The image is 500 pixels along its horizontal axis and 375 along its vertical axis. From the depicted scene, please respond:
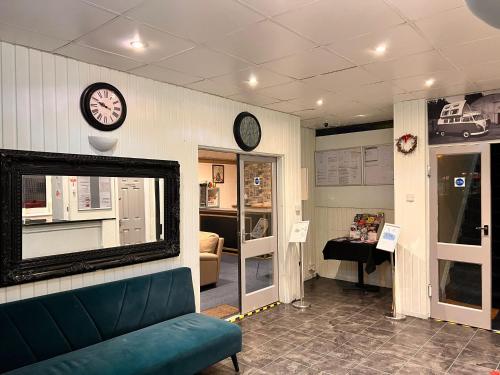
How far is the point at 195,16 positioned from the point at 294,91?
1.99 metres

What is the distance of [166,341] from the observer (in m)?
2.86

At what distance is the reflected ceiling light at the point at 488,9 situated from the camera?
1090 millimetres

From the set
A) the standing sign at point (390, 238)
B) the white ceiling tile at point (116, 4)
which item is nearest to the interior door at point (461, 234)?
the standing sign at point (390, 238)

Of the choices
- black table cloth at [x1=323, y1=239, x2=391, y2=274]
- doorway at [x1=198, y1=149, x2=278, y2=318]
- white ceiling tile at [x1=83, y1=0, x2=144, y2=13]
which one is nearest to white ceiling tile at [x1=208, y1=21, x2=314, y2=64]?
white ceiling tile at [x1=83, y1=0, x2=144, y2=13]

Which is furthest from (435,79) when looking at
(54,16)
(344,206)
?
(54,16)

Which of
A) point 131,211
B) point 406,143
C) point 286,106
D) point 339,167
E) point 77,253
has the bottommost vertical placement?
point 77,253

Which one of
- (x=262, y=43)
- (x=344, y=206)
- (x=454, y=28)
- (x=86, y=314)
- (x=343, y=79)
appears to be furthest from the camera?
(x=344, y=206)

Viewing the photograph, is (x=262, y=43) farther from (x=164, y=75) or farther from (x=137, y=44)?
(x=164, y=75)

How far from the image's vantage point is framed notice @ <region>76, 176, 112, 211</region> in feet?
10.2

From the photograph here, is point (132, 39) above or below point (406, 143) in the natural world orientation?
above

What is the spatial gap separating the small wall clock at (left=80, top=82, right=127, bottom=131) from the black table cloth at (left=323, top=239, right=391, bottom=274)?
378cm

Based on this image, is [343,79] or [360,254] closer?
[343,79]

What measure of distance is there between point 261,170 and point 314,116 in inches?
50.0

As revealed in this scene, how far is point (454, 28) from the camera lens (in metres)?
2.54
